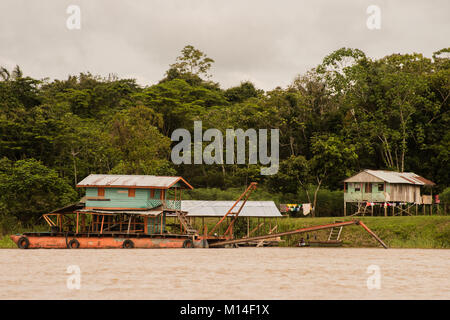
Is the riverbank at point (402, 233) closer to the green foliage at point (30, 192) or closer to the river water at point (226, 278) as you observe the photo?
the river water at point (226, 278)

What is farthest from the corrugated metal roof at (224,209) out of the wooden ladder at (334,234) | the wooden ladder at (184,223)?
the wooden ladder at (334,234)

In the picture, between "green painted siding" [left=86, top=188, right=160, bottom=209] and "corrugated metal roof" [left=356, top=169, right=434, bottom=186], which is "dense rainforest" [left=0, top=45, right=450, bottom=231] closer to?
"corrugated metal roof" [left=356, top=169, right=434, bottom=186]

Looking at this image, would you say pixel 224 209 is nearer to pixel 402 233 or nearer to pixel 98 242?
pixel 98 242

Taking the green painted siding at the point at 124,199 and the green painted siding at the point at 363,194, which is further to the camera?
the green painted siding at the point at 363,194

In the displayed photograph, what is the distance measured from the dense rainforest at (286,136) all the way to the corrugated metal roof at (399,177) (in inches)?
86.2

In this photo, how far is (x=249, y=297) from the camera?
1468cm

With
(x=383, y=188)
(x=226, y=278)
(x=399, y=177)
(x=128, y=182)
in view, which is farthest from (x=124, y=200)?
(x=399, y=177)

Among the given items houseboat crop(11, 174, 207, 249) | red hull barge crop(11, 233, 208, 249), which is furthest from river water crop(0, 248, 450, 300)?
houseboat crop(11, 174, 207, 249)

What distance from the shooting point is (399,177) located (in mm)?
47594

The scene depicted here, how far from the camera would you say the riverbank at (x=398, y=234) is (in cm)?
3589

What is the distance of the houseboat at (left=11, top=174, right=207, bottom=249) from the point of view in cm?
3616

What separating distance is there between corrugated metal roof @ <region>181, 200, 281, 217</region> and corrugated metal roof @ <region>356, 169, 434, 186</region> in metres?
10.7

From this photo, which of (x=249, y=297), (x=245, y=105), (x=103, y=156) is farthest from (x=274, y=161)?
(x=249, y=297)

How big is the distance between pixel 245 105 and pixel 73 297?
151ft
